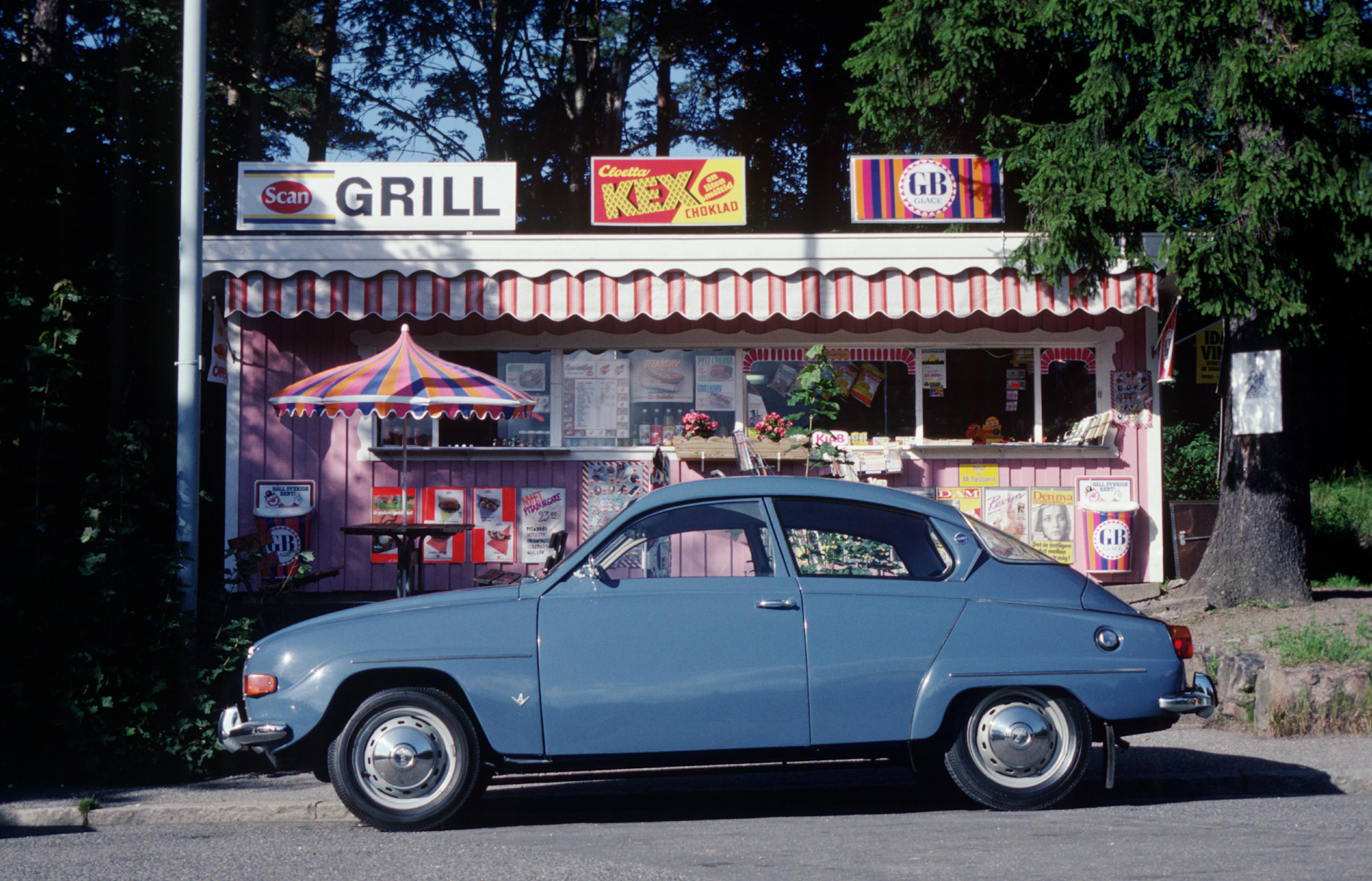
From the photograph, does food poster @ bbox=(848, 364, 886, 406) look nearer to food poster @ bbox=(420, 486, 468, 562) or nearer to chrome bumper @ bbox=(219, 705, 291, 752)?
food poster @ bbox=(420, 486, 468, 562)

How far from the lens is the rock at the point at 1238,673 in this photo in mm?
7070

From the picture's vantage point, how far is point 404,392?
8383 mm

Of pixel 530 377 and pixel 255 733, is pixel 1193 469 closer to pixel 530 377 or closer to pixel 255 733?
pixel 530 377

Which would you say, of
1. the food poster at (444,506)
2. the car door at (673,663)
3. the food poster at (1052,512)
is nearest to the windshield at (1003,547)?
the car door at (673,663)

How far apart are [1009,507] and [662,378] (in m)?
3.78

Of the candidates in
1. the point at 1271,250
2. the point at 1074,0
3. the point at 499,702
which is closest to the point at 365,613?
the point at 499,702

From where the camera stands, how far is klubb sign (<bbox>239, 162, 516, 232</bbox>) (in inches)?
428

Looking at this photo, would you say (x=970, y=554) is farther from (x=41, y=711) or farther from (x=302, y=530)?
(x=302, y=530)

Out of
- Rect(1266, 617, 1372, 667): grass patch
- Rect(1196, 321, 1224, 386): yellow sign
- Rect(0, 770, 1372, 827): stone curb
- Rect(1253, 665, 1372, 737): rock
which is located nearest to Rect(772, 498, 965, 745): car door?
Rect(0, 770, 1372, 827): stone curb

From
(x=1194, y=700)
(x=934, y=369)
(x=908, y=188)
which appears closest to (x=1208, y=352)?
(x=934, y=369)

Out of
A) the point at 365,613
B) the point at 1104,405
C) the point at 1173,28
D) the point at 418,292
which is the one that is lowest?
the point at 365,613

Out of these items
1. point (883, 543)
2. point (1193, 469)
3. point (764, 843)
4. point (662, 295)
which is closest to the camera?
point (764, 843)

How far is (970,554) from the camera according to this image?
210 inches

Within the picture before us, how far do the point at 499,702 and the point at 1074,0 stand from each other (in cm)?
854
